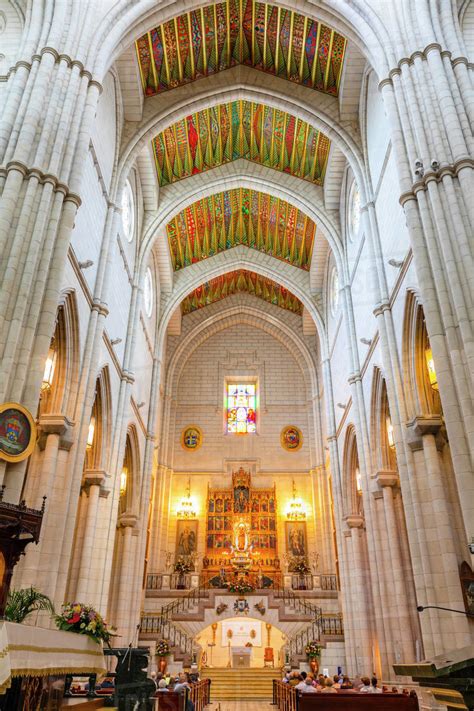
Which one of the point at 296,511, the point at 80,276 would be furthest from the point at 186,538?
the point at 80,276

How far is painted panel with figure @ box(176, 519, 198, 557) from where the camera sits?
79.5 feet

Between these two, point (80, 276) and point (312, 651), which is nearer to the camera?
point (80, 276)

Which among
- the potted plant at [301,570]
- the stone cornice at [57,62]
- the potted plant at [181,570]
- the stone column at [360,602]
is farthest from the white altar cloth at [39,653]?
the potted plant at [301,570]

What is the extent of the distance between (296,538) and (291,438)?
4.43 meters

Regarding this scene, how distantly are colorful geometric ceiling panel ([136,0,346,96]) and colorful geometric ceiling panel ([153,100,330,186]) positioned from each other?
138cm

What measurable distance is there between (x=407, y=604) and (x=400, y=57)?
12054 mm

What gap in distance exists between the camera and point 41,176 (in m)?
10.6

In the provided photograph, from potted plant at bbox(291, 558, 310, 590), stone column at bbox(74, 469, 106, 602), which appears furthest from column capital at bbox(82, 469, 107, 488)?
potted plant at bbox(291, 558, 310, 590)

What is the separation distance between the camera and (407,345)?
13.1m

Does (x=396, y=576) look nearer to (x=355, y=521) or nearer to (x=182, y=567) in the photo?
(x=355, y=521)

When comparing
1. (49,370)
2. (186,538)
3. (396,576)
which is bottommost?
(396,576)

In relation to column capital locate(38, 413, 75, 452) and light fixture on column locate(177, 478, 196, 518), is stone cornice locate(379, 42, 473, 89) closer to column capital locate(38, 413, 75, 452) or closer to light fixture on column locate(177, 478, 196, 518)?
column capital locate(38, 413, 75, 452)

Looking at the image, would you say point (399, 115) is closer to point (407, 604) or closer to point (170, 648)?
point (407, 604)

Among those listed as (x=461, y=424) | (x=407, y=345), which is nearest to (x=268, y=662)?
(x=407, y=345)
